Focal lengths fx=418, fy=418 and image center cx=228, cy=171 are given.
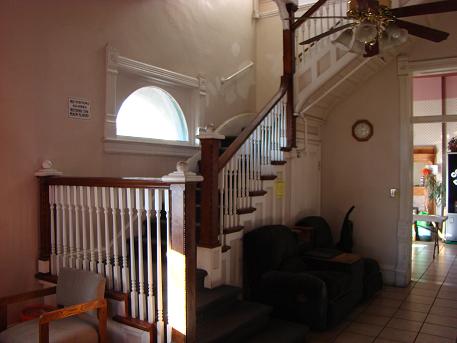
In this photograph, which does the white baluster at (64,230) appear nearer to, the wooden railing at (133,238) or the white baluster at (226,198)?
the wooden railing at (133,238)

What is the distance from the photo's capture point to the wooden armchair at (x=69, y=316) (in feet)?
8.70

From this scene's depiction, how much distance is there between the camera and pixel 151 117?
4.97 m

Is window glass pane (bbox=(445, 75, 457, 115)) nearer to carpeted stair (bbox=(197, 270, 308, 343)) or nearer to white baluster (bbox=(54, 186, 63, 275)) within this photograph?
carpeted stair (bbox=(197, 270, 308, 343))

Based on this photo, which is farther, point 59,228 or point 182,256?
point 59,228

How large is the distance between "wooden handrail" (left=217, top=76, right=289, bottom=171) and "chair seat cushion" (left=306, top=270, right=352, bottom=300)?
5.35ft

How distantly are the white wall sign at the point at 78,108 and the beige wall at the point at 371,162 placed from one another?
391 centimetres

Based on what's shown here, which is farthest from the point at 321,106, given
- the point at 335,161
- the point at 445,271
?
the point at 445,271

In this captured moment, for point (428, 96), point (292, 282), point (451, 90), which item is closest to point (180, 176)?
point (292, 282)

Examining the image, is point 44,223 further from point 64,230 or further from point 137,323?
point 137,323

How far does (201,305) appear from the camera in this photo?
3.38 meters

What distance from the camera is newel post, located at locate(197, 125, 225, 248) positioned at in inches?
144

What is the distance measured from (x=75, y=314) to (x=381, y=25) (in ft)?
10.5

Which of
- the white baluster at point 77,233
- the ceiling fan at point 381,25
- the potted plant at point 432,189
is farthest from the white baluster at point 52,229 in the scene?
the potted plant at point 432,189

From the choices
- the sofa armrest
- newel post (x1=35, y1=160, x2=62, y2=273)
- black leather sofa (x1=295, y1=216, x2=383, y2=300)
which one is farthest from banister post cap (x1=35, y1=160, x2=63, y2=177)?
black leather sofa (x1=295, y1=216, x2=383, y2=300)
